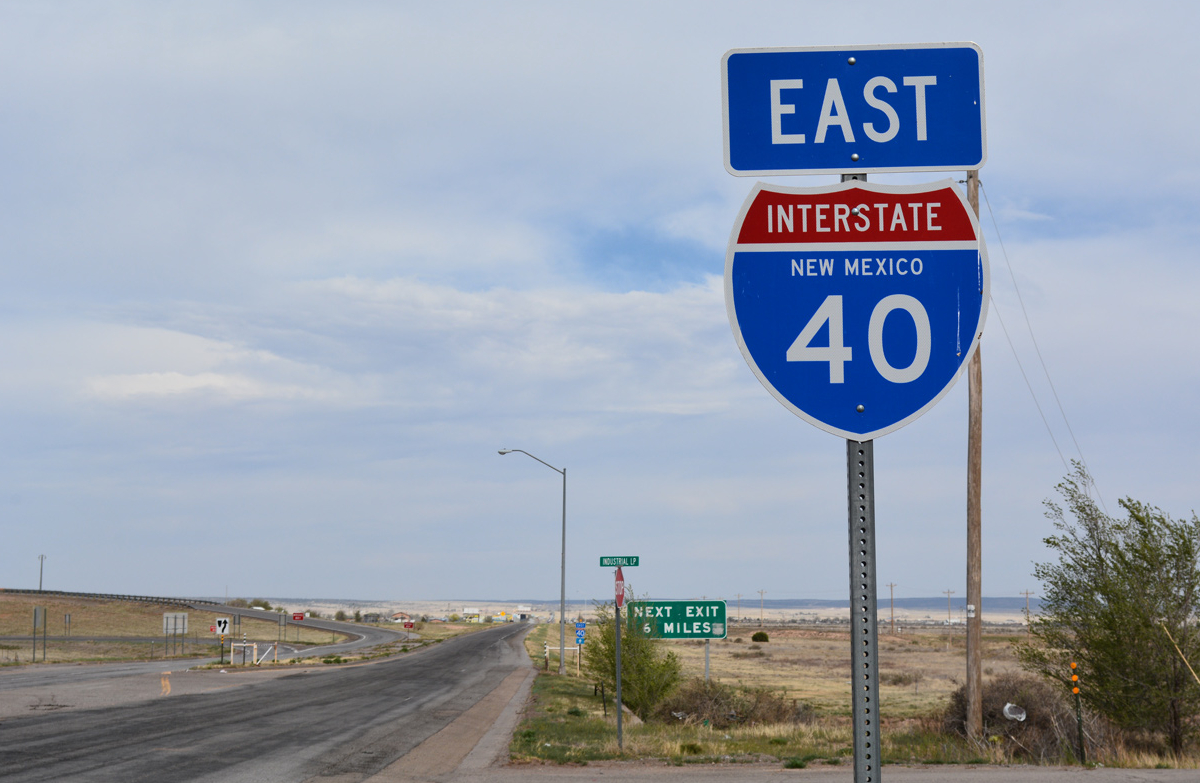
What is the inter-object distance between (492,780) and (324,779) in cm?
268

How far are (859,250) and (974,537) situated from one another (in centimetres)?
1866

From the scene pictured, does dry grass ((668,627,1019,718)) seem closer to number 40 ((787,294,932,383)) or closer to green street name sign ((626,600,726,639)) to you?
green street name sign ((626,600,726,639))

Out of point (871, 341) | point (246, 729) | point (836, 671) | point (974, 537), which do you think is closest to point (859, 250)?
point (871, 341)

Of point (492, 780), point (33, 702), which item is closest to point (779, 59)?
point (492, 780)

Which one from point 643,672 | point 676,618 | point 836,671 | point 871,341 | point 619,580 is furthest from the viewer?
point 836,671

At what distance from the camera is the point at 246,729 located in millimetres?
20516

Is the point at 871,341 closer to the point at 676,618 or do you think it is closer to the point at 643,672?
the point at 643,672

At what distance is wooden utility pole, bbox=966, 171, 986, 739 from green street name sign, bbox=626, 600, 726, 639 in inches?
285

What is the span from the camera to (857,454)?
2402 millimetres

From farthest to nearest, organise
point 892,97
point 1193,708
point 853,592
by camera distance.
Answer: point 1193,708 → point 892,97 → point 853,592

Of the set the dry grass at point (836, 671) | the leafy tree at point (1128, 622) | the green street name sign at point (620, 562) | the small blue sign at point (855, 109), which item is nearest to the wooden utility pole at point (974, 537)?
the leafy tree at point (1128, 622)

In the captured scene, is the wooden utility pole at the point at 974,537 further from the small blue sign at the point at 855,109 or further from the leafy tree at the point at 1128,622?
the small blue sign at the point at 855,109

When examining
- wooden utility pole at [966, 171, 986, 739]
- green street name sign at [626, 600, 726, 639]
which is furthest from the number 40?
green street name sign at [626, 600, 726, 639]

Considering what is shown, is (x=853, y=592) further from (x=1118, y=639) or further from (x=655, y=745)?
(x=1118, y=639)
